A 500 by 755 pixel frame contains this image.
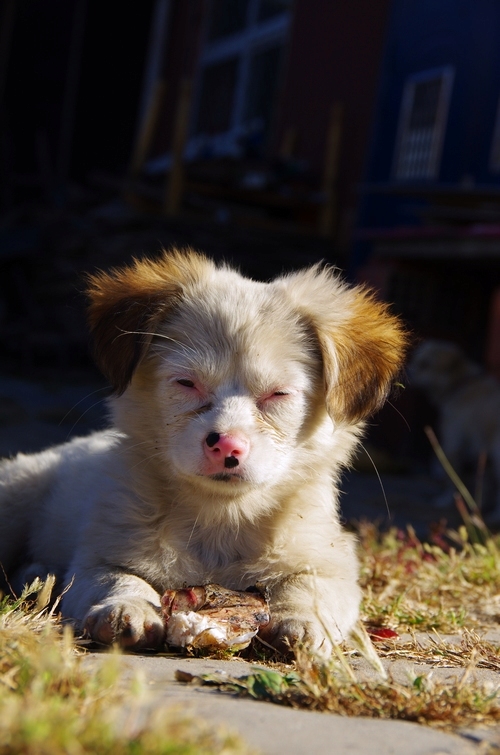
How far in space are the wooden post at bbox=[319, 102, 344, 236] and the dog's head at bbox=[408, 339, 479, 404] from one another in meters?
3.19

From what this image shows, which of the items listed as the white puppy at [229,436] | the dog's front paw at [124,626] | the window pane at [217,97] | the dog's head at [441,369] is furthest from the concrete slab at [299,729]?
the window pane at [217,97]

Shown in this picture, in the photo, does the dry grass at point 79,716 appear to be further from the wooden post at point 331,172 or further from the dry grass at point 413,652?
the wooden post at point 331,172

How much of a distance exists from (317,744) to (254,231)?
10.3 meters

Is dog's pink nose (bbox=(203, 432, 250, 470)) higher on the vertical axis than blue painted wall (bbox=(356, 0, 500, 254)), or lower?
lower

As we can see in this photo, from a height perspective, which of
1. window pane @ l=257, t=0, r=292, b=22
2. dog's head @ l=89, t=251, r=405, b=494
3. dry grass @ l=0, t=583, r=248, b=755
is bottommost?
dry grass @ l=0, t=583, r=248, b=755

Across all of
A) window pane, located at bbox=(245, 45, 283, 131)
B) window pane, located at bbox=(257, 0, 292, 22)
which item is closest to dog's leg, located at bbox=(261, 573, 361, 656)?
window pane, located at bbox=(245, 45, 283, 131)

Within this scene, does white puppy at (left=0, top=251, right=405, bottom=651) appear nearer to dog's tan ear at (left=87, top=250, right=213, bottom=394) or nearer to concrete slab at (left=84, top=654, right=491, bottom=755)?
dog's tan ear at (left=87, top=250, right=213, bottom=394)

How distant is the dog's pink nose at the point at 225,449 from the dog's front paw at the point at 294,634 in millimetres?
465

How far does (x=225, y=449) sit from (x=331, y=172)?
30.8ft

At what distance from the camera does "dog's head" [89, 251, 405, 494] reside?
2.73 meters

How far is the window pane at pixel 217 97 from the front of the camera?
14.9 meters

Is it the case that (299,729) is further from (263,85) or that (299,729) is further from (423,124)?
(263,85)

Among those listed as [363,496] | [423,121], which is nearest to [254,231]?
[423,121]

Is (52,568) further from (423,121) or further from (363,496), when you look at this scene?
(423,121)
